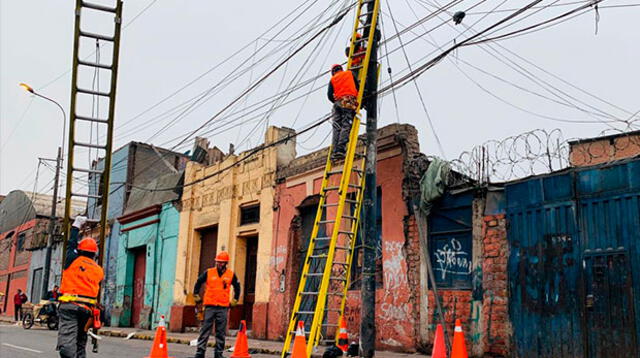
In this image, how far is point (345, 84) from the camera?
35.4 feet

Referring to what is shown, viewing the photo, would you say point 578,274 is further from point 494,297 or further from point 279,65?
point 279,65

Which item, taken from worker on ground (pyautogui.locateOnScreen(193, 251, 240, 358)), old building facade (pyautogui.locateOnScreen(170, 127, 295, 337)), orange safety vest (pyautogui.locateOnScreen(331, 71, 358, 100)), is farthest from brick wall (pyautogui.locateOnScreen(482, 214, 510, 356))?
old building facade (pyautogui.locateOnScreen(170, 127, 295, 337))

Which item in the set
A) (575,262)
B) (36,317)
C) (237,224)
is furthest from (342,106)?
(36,317)

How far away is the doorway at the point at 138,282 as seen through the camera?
2459 cm

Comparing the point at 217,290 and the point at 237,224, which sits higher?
the point at 237,224

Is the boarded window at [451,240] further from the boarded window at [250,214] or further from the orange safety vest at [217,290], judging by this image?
the boarded window at [250,214]

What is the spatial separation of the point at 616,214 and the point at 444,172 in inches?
139

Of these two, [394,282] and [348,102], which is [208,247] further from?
[348,102]

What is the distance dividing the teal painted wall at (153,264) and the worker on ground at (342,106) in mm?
12474

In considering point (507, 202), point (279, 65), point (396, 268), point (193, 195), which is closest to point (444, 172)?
point (507, 202)

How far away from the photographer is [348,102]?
10656 mm

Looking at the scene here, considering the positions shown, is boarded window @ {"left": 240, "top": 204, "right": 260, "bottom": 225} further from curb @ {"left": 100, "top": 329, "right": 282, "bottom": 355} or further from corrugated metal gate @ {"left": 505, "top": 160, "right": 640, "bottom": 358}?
corrugated metal gate @ {"left": 505, "top": 160, "right": 640, "bottom": 358}

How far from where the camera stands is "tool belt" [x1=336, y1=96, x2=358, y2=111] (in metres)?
10.7

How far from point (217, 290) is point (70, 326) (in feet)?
11.7
